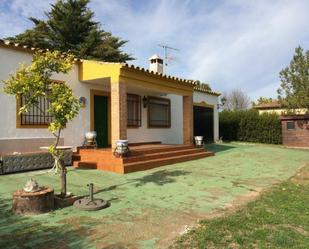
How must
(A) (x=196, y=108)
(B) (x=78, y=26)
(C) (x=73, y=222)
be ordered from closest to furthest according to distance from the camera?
(C) (x=73, y=222) → (A) (x=196, y=108) → (B) (x=78, y=26)

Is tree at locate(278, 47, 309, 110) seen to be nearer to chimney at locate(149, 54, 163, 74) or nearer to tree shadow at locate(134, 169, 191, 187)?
chimney at locate(149, 54, 163, 74)

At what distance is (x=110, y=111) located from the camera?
13641 mm

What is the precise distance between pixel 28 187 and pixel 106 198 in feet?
5.27

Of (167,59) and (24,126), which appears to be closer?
(24,126)

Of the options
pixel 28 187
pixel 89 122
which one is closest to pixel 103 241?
pixel 28 187

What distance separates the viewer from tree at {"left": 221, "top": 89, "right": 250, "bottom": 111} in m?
59.2

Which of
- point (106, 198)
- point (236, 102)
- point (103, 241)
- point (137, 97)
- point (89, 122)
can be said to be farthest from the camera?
point (236, 102)

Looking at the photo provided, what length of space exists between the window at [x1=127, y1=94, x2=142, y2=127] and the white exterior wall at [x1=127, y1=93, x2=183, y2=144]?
282 mm

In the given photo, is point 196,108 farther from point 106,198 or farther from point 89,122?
point 106,198

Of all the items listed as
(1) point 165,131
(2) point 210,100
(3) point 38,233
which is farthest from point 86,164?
(2) point 210,100

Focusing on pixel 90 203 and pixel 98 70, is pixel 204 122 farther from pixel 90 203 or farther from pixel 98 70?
pixel 90 203

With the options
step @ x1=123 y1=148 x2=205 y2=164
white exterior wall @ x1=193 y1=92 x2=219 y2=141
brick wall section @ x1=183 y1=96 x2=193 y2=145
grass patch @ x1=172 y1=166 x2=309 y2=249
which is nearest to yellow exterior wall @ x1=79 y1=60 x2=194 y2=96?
brick wall section @ x1=183 y1=96 x2=193 y2=145

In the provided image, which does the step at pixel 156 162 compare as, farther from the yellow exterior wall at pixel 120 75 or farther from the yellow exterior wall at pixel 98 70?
the yellow exterior wall at pixel 98 70

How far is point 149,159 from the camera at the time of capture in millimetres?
11117
